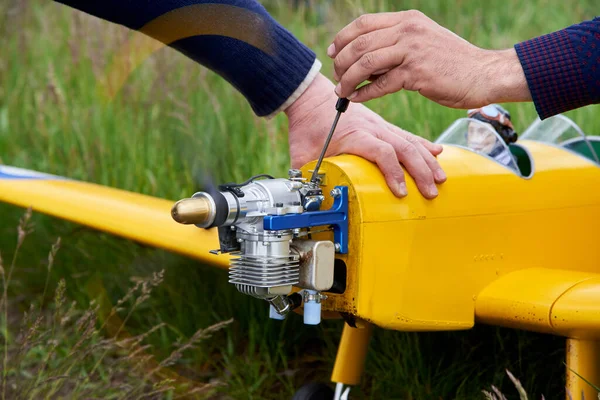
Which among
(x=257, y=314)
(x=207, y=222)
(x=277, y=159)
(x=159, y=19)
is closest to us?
(x=207, y=222)

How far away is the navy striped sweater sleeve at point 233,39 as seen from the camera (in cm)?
250

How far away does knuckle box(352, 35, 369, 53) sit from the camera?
1.90 m

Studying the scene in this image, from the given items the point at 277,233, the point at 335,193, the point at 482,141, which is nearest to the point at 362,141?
Answer: the point at 335,193

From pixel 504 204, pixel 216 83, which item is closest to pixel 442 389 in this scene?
pixel 504 204

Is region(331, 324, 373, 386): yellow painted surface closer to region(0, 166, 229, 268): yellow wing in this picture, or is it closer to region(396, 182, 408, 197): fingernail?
region(0, 166, 229, 268): yellow wing

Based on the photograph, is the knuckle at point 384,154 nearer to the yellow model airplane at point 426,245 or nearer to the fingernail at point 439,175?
the yellow model airplane at point 426,245

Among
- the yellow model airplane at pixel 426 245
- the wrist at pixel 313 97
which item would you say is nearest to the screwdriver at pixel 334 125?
the yellow model airplane at pixel 426 245

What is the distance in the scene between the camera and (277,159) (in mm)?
3490

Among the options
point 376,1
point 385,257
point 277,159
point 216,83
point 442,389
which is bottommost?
point 442,389

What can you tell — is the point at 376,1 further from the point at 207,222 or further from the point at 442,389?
the point at 207,222

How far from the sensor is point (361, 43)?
74.8 inches

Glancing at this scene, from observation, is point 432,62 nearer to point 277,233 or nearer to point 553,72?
point 553,72

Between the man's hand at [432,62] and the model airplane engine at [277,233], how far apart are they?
0.34 meters

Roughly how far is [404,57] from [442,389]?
1.33 m
